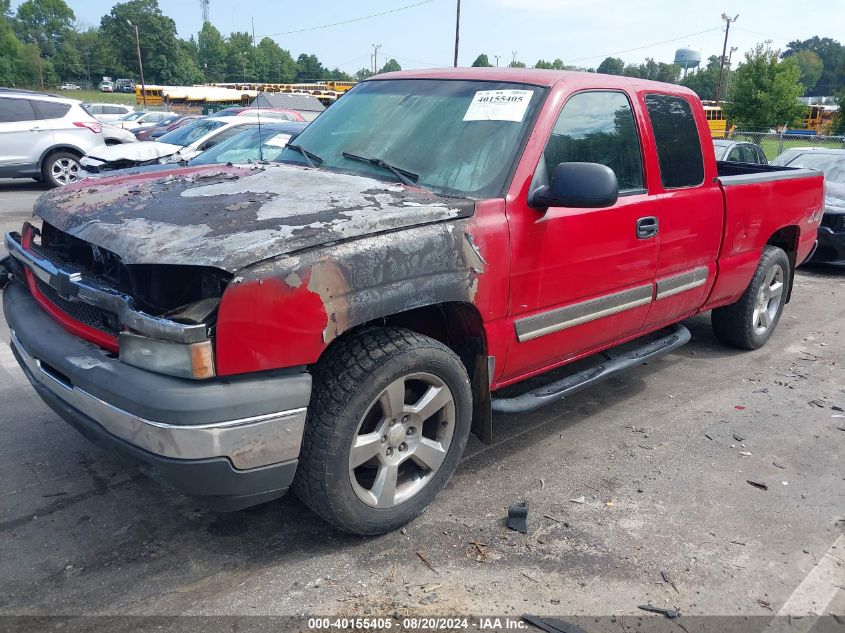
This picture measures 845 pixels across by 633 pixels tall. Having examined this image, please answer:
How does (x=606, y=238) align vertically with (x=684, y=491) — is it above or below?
above

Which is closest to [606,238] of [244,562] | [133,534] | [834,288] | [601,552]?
[601,552]

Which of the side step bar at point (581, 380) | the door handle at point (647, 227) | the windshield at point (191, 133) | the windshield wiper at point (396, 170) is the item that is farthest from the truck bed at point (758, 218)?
the windshield at point (191, 133)

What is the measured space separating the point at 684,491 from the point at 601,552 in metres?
0.79

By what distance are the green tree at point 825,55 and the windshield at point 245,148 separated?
114851 mm

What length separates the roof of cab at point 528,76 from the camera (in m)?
3.68

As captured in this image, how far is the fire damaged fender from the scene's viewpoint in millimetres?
2365

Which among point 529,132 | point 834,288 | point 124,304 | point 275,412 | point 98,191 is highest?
point 529,132

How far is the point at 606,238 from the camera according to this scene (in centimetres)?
366

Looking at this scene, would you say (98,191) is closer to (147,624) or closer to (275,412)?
(275,412)

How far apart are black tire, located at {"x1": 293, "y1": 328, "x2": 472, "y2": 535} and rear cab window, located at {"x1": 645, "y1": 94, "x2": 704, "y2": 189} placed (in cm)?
203

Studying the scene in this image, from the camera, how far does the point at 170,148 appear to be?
10.9 meters

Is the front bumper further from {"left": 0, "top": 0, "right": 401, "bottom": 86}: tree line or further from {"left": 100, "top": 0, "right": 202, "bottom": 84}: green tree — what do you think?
{"left": 100, "top": 0, "right": 202, "bottom": 84}: green tree

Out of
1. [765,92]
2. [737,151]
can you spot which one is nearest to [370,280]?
[737,151]

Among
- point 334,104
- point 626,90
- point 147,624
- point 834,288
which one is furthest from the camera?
point 834,288
